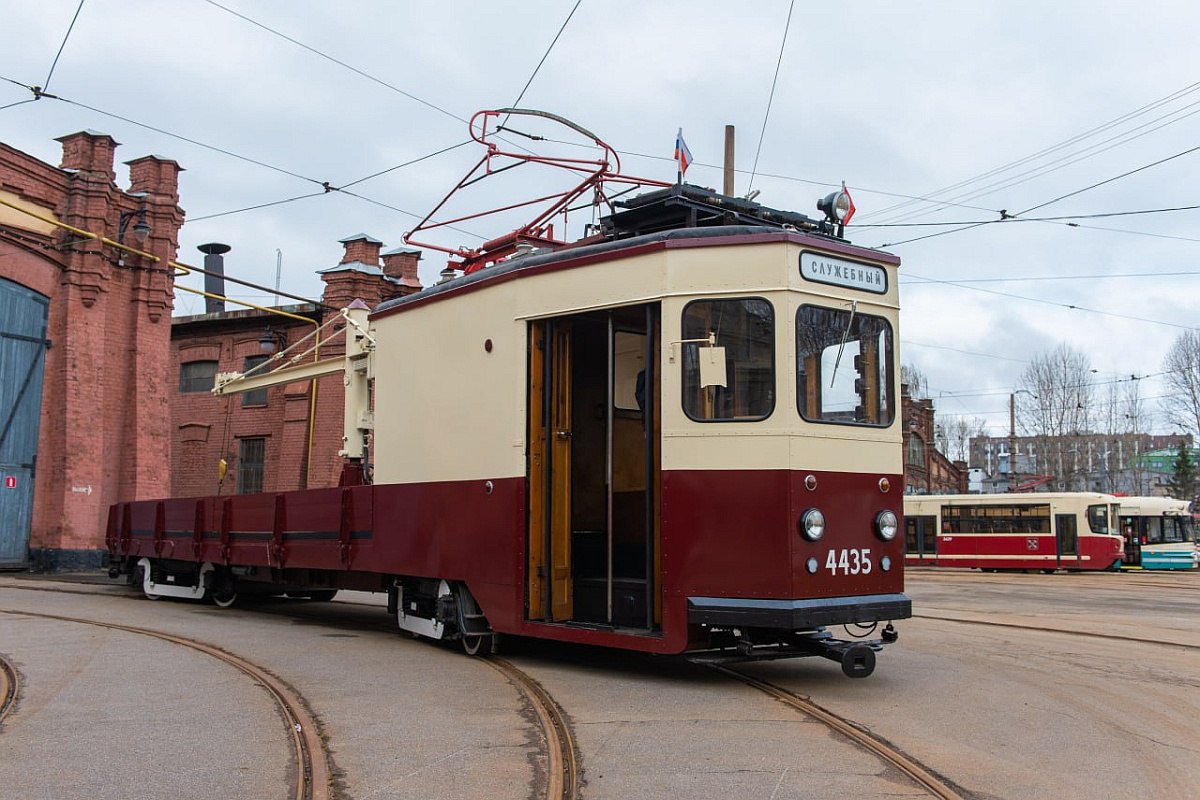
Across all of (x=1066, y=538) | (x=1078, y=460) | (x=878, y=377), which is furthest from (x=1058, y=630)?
(x=1078, y=460)

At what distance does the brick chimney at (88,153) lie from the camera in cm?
2136

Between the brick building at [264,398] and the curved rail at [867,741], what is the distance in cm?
1786

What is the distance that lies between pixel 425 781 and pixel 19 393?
19.0 metres

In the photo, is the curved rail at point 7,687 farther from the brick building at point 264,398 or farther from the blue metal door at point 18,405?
the brick building at point 264,398

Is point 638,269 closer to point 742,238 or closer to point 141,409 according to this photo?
point 742,238

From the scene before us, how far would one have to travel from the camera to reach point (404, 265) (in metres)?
26.9

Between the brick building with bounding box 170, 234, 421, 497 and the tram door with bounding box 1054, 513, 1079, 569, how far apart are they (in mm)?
20485

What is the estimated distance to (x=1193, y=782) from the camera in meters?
5.16

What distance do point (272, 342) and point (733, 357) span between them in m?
20.1

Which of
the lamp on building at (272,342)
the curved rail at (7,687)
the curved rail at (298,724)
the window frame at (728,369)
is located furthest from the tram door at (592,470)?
the lamp on building at (272,342)

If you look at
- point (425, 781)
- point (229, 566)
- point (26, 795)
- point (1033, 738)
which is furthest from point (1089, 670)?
point (229, 566)

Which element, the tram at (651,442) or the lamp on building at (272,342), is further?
the lamp on building at (272,342)

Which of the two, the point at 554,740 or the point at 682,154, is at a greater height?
the point at 682,154

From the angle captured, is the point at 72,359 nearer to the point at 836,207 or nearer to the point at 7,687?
the point at 7,687
